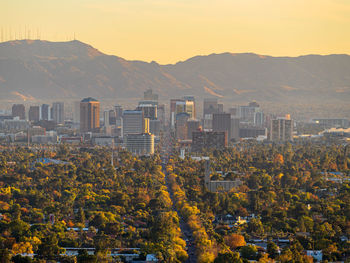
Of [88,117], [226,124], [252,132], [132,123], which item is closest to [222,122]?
[226,124]

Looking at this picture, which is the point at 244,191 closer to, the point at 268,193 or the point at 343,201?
the point at 268,193

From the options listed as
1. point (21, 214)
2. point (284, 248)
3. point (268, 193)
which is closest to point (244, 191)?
point (268, 193)

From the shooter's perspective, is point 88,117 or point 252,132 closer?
point 252,132

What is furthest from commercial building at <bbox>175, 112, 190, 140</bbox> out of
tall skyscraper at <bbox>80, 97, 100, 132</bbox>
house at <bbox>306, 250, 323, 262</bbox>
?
house at <bbox>306, 250, 323, 262</bbox>

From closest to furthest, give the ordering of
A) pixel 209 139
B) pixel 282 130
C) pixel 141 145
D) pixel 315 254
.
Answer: pixel 315 254 < pixel 141 145 < pixel 209 139 < pixel 282 130

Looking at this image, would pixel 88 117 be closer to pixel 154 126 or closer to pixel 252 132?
pixel 154 126

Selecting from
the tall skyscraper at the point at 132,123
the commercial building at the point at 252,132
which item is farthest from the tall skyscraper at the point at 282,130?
the tall skyscraper at the point at 132,123

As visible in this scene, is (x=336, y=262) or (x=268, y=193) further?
(x=268, y=193)
